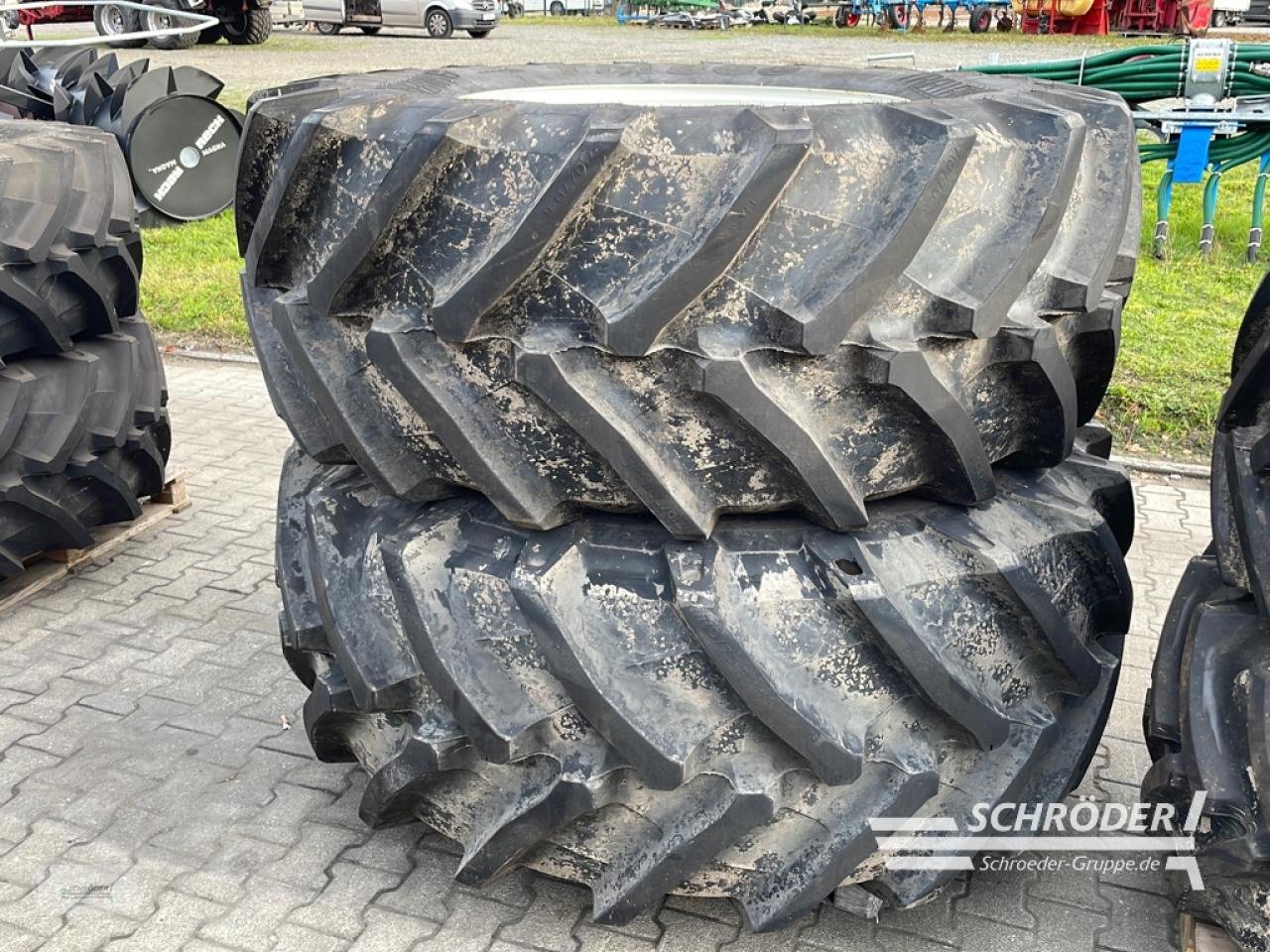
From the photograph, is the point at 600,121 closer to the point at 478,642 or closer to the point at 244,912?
the point at 478,642

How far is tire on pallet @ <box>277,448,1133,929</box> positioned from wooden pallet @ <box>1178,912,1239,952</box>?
304mm

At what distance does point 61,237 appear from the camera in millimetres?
3334

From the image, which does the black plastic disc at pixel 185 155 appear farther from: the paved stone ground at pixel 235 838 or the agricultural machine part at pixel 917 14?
the agricultural machine part at pixel 917 14

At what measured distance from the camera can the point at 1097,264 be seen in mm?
1885

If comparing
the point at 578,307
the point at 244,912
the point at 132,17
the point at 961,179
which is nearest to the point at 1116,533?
the point at 961,179

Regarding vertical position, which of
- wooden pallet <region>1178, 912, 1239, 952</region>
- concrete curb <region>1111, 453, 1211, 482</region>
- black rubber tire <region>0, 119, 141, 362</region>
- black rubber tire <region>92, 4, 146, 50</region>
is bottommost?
concrete curb <region>1111, 453, 1211, 482</region>

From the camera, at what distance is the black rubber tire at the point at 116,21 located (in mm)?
17000

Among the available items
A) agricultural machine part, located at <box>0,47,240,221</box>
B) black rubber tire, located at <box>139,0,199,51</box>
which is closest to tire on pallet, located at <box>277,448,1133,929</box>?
agricultural machine part, located at <box>0,47,240,221</box>

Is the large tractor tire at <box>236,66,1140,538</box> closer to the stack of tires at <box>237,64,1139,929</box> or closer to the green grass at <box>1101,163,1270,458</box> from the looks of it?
the stack of tires at <box>237,64,1139,929</box>

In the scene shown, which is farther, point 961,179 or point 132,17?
point 132,17

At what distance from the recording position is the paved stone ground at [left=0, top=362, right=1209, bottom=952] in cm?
218

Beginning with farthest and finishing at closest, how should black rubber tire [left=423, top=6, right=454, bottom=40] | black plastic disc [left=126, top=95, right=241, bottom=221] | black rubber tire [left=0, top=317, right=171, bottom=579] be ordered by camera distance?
black rubber tire [left=423, top=6, right=454, bottom=40] → black plastic disc [left=126, top=95, right=241, bottom=221] → black rubber tire [left=0, top=317, right=171, bottom=579]

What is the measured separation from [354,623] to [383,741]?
0.94 feet

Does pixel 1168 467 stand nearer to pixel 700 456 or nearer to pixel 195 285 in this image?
pixel 700 456
